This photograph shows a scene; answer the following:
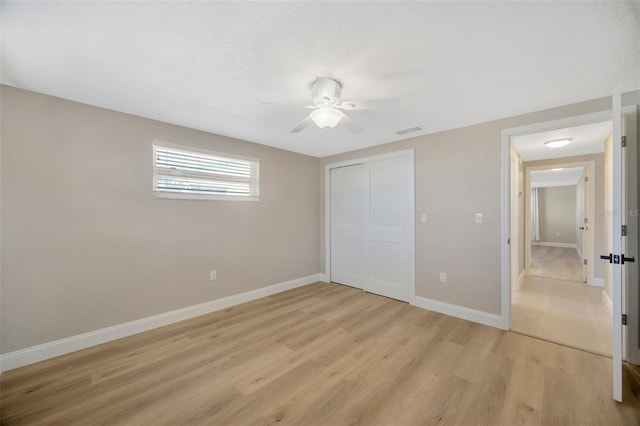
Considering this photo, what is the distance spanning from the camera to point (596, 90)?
214 centimetres

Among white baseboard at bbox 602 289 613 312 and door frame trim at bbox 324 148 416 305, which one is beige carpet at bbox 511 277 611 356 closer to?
white baseboard at bbox 602 289 613 312

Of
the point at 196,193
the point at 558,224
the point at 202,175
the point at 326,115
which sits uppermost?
the point at 326,115

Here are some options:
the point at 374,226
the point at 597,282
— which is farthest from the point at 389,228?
the point at 597,282

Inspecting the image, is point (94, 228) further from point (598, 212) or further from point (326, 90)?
point (598, 212)

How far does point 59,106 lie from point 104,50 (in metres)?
1.20

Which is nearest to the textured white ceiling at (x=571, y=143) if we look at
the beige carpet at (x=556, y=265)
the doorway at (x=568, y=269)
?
the doorway at (x=568, y=269)

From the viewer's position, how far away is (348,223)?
4.43 m

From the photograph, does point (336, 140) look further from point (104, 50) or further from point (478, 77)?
point (104, 50)

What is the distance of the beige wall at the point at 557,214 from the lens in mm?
8820

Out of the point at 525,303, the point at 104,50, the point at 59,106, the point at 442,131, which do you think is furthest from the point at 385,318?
the point at 59,106

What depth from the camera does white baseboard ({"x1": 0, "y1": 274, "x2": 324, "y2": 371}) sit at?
6.84ft

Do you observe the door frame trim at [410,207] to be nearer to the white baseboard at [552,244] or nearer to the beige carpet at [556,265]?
the beige carpet at [556,265]

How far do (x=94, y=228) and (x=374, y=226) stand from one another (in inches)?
141

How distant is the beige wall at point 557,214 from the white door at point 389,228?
30.7 feet
